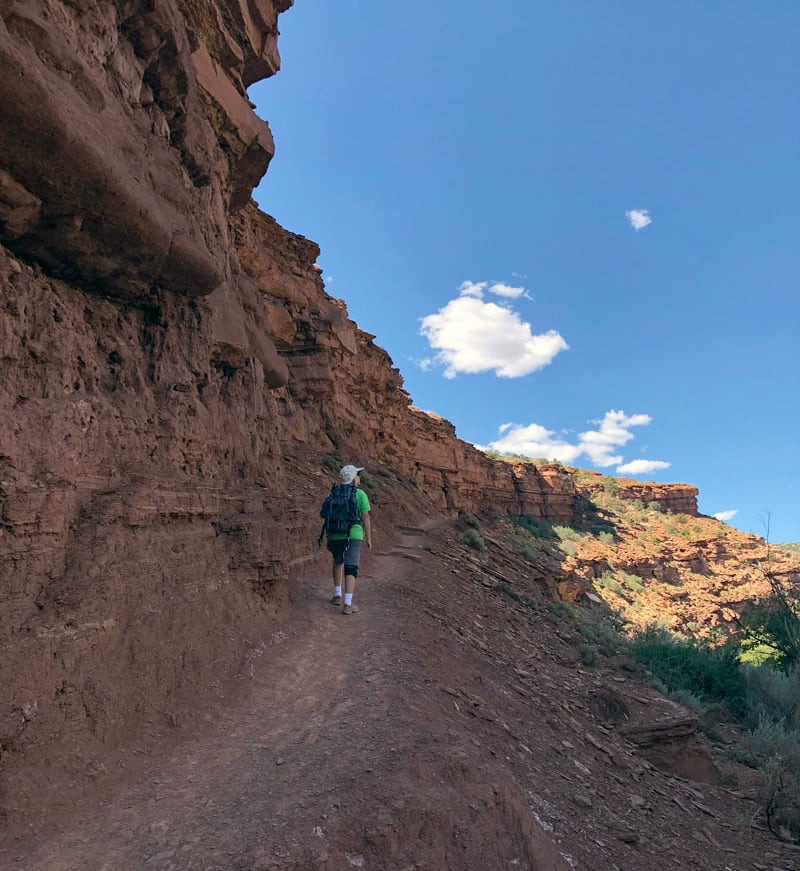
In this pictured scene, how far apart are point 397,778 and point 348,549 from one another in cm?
345

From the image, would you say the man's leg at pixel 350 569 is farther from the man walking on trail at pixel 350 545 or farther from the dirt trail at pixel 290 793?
the dirt trail at pixel 290 793

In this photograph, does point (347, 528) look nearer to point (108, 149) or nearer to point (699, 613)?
point (108, 149)

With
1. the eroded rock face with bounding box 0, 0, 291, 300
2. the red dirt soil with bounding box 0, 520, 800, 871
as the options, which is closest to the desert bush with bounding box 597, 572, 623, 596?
the red dirt soil with bounding box 0, 520, 800, 871

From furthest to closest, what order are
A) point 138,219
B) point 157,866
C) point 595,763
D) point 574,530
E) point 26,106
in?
1. point 574,530
2. point 595,763
3. point 138,219
4. point 26,106
5. point 157,866

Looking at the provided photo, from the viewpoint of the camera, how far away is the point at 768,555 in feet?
136

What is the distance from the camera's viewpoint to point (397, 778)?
3.09m

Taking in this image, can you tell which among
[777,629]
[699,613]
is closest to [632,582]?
[699,613]

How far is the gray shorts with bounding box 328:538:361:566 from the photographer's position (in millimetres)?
6402

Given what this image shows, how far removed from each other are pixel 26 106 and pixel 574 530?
42.3 m

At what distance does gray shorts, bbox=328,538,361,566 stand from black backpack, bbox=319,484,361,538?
128 mm

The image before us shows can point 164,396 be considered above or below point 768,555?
below

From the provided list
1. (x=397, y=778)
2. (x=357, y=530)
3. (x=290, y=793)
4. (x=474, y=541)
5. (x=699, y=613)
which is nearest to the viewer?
(x=290, y=793)

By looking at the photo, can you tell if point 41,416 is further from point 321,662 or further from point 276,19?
point 276,19

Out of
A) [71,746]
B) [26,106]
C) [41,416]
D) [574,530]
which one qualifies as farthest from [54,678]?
[574,530]
